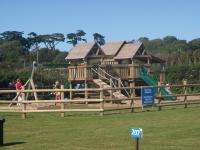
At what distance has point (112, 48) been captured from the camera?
2501 inches

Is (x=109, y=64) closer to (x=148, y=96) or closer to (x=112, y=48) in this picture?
(x=148, y=96)

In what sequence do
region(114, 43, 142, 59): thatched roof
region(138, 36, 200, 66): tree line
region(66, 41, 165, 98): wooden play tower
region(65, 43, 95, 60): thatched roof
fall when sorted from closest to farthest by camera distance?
region(66, 41, 165, 98): wooden play tower → region(138, 36, 200, 66): tree line → region(65, 43, 95, 60): thatched roof → region(114, 43, 142, 59): thatched roof

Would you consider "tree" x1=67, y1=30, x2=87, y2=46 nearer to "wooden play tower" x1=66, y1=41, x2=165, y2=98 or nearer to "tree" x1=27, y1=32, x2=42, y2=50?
"tree" x1=27, y1=32, x2=42, y2=50

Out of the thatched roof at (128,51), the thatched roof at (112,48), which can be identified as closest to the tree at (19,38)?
the thatched roof at (112,48)

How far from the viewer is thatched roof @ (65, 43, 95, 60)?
186 feet

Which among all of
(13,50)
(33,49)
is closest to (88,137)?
(13,50)

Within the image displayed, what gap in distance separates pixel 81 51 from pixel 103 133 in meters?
44.2

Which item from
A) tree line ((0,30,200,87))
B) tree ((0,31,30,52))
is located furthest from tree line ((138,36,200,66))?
tree ((0,31,30,52))

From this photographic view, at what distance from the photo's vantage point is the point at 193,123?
16.4 m

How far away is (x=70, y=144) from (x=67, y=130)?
3286 millimetres

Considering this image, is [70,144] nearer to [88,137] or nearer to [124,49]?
[88,137]

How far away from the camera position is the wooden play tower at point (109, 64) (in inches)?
1458

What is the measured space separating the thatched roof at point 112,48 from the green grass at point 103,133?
42210 mm

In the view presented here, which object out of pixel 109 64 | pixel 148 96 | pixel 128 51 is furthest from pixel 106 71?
pixel 128 51
